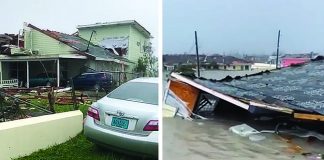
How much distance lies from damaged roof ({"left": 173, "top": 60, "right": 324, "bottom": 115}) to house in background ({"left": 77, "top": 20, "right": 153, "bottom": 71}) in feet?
4.60

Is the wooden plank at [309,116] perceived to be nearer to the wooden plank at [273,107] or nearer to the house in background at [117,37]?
the wooden plank at [273,107]

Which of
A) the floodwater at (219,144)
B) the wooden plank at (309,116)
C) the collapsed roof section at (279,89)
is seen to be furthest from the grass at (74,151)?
the wooden plank at (309,116)

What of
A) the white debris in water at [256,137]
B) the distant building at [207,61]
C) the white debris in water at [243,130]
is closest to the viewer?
the distant building at [207,61]

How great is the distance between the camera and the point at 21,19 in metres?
2.18

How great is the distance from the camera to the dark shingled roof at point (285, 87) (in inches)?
130

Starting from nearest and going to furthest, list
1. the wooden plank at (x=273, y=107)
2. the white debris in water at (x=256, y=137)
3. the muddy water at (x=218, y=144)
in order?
the muddy water at (x=218, y=144), the wooden plank at (x=273, y=107), the white debris in water at (x=256, y=137)

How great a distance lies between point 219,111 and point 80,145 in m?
2.05

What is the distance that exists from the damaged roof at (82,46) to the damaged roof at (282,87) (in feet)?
4.78

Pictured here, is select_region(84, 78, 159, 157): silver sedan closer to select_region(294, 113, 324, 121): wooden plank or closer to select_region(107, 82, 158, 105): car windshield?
select_region(107, 82, 158, 105): car windshield

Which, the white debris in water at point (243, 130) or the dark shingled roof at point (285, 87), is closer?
the dark shingled roof at point (285, 87)

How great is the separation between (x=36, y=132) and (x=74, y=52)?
54 centimetres

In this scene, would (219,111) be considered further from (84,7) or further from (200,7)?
(84,7)

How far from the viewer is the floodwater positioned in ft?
8.32

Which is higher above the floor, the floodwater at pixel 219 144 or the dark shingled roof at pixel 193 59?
the dark shingled roof at pixel 193 59
